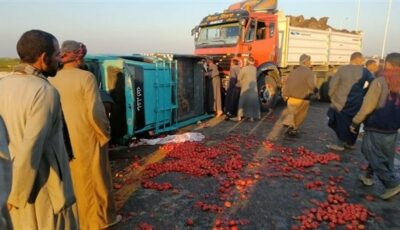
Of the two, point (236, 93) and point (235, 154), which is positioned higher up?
point (236, 93)

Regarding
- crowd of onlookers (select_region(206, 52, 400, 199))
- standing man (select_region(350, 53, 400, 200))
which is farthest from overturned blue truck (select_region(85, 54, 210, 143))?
standing man (select_region(350, 53, 400, 200))

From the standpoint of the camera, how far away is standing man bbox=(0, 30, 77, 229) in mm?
1946

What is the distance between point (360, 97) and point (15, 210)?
6.60m

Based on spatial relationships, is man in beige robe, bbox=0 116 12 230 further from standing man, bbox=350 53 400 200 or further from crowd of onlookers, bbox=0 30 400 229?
standing man, bbox=350 53 400 200

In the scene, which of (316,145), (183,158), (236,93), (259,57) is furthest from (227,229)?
(259,57)

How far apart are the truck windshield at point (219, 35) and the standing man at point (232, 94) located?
4.78 feet

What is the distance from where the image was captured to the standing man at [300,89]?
26.4 feet

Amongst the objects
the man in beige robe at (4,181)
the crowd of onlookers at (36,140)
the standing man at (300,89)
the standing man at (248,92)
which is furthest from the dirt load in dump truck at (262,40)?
the man in beige robe at (4,181)

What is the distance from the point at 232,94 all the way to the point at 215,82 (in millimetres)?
723

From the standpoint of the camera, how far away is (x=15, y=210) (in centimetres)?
204

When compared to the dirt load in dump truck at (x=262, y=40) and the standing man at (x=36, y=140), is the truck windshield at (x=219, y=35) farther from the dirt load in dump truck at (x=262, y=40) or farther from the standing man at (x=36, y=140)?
the standing man at (x=36, y=140)

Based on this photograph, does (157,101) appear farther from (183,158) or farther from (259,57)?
(259,57)

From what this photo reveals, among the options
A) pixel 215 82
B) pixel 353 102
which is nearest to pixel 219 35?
pixel 215 82

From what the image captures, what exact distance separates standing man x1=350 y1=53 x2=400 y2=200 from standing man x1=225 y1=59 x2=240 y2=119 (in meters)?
6.02
